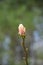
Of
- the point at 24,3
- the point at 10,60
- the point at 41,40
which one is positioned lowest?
the point at 10,60

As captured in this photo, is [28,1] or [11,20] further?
[28,1]

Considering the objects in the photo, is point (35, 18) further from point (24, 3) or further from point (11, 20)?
point (11, 20)

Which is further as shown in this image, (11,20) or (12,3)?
(12,3)

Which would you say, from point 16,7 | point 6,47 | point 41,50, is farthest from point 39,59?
point 16,7

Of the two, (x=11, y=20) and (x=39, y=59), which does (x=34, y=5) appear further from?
(x=39, y=59)

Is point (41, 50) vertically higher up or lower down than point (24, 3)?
lower down

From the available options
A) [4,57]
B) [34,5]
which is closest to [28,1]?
[34,5]
